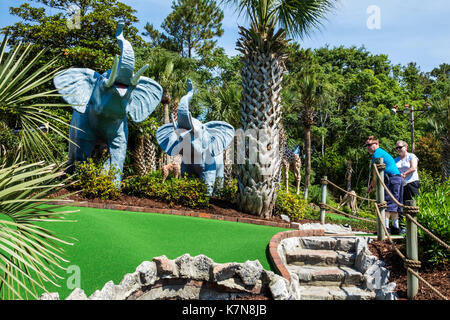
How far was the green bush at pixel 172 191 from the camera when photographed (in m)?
8.03

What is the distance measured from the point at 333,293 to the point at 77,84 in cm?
668

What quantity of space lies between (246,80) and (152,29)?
22722 millimetres

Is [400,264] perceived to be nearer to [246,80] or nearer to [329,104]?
[246,80]

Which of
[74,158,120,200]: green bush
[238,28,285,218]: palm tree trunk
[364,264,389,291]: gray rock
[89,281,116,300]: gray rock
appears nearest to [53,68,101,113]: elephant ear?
[74,158,120,200]: green bush

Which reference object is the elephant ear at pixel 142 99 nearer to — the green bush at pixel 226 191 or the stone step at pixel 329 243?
the green bush at pixel 226 191

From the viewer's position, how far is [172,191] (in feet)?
26.7

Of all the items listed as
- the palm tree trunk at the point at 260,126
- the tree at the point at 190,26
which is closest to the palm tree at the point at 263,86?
the palm tree trunk at the point at 260,126

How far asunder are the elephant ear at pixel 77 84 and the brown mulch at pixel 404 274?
6.39 m

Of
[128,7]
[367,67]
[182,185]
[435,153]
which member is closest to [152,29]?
[128,7]

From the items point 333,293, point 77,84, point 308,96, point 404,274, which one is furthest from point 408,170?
point 308,96

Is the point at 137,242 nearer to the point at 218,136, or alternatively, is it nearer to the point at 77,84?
the point at 77,84

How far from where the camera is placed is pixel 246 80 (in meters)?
8.53

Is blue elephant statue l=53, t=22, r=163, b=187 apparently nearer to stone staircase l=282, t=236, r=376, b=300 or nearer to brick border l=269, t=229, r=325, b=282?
brick border l=269, t=229, r=325, b=282
